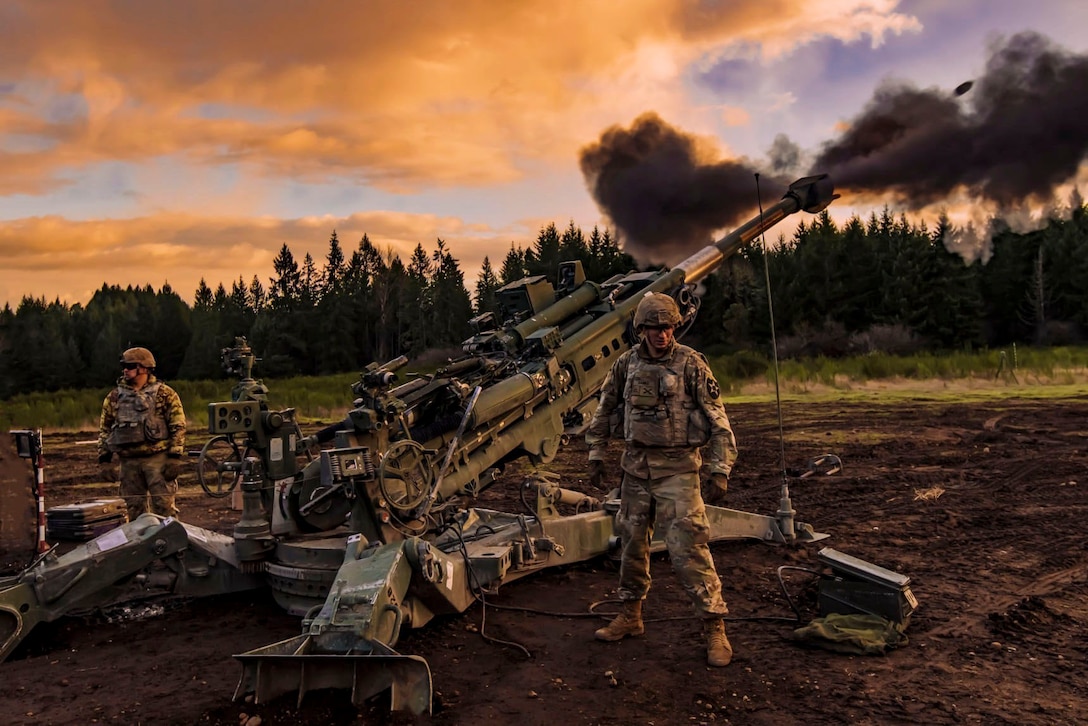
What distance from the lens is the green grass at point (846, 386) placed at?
19.7 meters

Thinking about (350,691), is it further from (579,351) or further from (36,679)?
(579,351)

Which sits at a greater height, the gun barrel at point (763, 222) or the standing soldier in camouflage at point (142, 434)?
the gun barrel at point (763, 222)

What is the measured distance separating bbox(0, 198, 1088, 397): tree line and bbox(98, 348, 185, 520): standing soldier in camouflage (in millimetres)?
4379

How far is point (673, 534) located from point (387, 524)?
6.04ft

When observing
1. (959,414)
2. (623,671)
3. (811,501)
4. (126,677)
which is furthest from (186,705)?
(959,414)

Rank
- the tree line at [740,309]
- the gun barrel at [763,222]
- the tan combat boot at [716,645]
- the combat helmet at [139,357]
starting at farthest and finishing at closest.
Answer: the tree line at [740,309] → the gun barrel at [763,222] → the combat helmet at [139,357] → the tan combat boot at [716,645]

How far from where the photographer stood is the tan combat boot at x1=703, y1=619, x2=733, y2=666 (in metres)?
4.77

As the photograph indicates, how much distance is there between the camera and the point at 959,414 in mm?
15906

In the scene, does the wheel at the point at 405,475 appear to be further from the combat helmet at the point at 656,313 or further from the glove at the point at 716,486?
the glove at the point at 716,486

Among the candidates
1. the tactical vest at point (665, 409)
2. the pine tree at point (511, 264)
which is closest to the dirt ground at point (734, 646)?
the tactical vest at point (665, 409)

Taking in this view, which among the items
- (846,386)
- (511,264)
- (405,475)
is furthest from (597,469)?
(511,264)

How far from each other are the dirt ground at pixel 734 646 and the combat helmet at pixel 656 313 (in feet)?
6.31

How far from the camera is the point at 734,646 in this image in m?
5.11

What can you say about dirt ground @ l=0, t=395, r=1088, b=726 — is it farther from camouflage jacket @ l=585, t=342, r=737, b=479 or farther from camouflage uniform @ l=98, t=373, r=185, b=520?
camouflage uniform @ l=98, t=373, r=185, b=520
